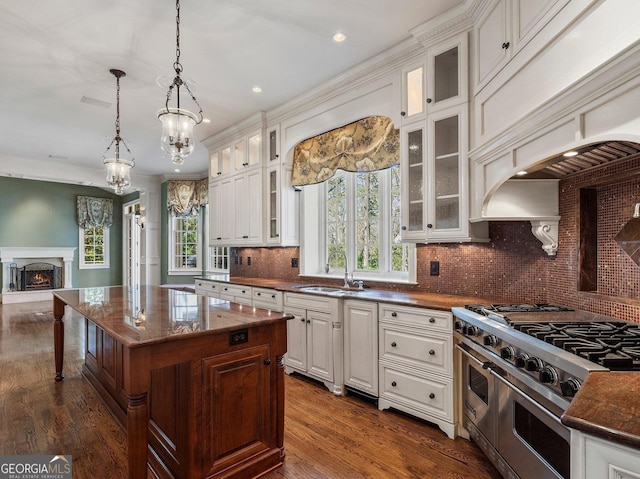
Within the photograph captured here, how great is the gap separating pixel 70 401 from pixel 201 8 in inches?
129

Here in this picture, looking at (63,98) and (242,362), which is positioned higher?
(63,98)

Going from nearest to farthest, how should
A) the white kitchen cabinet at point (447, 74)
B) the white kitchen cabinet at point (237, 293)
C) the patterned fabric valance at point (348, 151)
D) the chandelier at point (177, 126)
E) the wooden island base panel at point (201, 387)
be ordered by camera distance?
the wooden island base panel at point (201, 387)
the chandelier at point (177, 126)
the white kitchen cabinet at point (447, 74)
the patterned fabric valance at point (348, 151)
the white kitchen cabinet at point (237, 293)

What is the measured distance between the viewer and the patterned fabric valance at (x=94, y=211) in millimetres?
9062

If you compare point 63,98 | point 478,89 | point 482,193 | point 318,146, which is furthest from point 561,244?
point 63,98

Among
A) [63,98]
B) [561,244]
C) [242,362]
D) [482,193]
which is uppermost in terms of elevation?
[63,98]

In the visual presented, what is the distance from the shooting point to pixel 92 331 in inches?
135

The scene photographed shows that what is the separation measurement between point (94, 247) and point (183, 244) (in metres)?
3.29

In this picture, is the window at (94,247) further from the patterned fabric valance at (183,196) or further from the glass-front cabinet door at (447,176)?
the glass-front cabinet door at (447,176)

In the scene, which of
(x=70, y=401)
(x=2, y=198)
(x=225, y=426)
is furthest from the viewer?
(x=2, y=198)

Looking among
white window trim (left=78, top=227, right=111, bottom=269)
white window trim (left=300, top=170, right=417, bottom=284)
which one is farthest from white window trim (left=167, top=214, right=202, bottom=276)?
white window trim (left=300, top=170, right=417, bottom=284)

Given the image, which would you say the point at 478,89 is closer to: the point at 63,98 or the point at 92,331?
the point at 92,331

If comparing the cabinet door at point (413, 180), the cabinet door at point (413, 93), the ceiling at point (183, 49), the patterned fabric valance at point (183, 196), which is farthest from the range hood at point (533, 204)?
the patterned fabric valance at point (183, 196)

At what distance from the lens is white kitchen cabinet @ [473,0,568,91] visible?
1.75m

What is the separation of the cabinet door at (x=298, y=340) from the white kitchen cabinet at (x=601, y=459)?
256 centimetres
